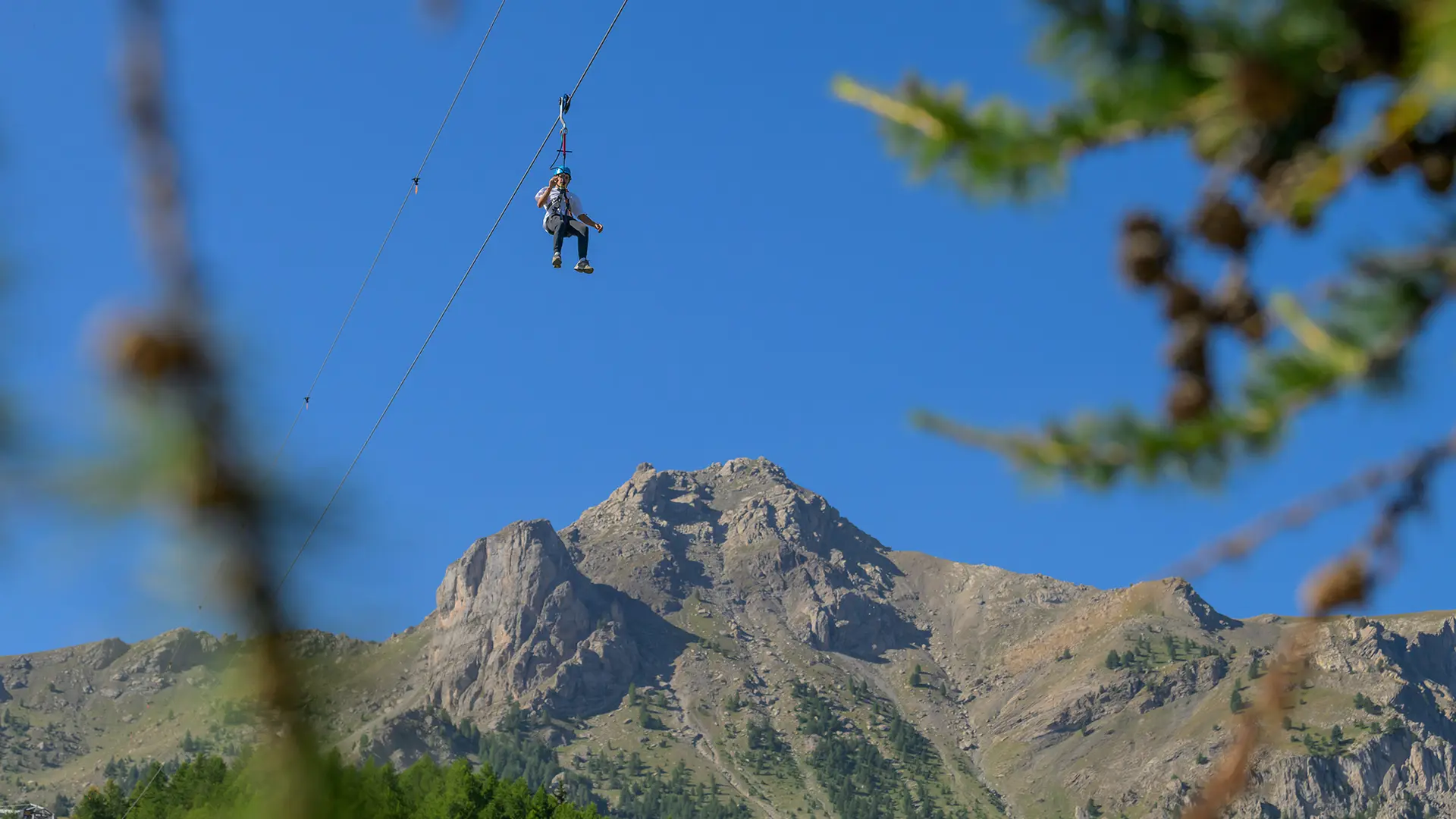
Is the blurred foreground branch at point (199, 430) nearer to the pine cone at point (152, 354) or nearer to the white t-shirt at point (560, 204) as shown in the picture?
the pine cone at point (152, 354)

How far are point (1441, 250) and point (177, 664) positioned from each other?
195 cm

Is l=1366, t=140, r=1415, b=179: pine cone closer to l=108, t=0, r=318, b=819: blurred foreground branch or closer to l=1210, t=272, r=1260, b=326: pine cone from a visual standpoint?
l=1210, t=272, r=1260, b=326: pine cone

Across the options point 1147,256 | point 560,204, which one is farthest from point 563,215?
point 1147,256

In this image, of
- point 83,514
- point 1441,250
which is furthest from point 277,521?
point 1441,250

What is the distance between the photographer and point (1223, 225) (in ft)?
8.52

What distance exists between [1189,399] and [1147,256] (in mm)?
298

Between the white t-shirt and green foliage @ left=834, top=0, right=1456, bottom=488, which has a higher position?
the white t-shirt

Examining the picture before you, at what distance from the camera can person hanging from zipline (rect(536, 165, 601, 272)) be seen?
2350 cm

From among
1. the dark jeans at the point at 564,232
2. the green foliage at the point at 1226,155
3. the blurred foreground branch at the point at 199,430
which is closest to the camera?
the blurred foreground branch at the point at 199,430

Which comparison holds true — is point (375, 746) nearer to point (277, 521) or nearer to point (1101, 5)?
point (277, 521)

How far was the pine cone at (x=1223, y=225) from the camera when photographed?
2592 mm

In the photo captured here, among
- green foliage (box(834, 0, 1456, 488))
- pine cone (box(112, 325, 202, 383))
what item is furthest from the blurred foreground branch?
green foliage (box(834, 0, 1456, 488))

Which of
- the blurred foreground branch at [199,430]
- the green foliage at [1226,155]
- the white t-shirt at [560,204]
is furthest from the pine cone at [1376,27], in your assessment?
the white t-shirt at [560,204]

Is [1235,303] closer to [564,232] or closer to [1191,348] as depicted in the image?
[1191,348]
